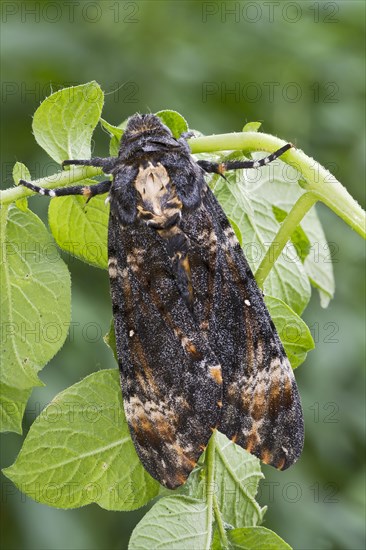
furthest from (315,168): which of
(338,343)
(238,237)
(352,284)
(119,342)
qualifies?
(352,284)

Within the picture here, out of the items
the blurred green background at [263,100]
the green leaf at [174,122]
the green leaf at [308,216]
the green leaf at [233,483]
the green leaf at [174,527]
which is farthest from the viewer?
the blurred green background at [263,100]

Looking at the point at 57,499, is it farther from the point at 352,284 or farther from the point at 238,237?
the point at 352,284

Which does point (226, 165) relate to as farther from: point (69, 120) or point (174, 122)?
point (69, 120)

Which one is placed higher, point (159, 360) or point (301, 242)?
point (301, 242)

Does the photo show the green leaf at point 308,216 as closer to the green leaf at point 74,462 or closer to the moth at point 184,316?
the moth at point 184,316

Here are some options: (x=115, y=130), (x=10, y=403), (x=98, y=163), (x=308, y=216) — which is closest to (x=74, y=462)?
(x=10, y=403)

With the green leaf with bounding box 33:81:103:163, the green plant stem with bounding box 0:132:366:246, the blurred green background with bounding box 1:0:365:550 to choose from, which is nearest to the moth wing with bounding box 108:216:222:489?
the green leaf with bounding box 33:81:103:163

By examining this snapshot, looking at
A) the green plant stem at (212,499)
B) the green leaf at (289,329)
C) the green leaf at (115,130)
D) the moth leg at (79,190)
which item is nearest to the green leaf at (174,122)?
the green leaf at (115,130)

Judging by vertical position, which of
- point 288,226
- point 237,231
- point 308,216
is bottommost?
point 308,216
